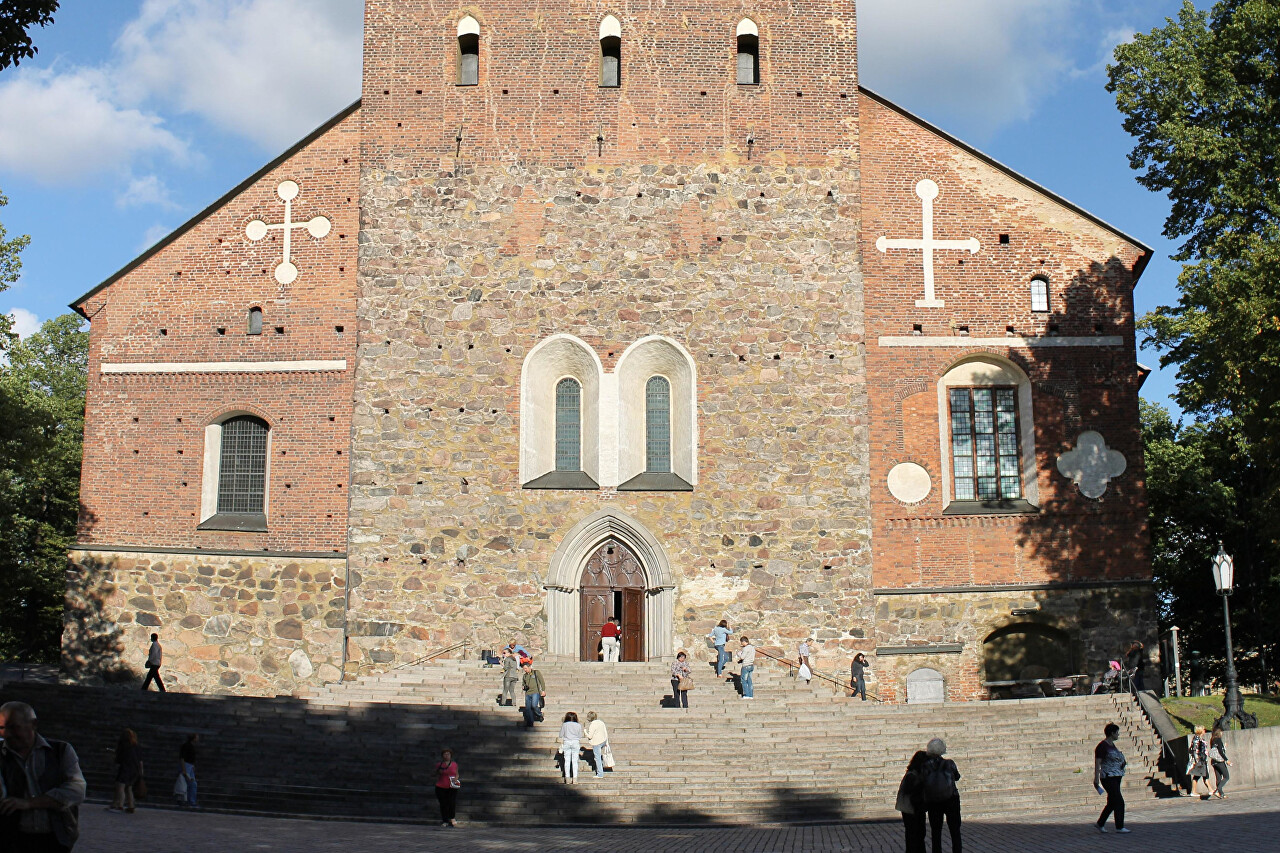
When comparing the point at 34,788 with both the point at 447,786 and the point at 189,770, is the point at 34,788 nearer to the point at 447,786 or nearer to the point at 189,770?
the point at 447,786

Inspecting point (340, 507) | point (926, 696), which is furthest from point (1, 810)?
point (926, 696)

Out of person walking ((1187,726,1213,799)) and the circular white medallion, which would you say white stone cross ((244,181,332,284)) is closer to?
the circular white medallion

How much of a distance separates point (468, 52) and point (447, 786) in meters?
16.1

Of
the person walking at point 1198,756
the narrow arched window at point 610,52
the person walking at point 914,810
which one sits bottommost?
the person walking at point 1198,756

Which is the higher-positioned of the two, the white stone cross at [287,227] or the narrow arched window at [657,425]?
the white stone cross at [287,227]

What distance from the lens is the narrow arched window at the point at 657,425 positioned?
2405 cm

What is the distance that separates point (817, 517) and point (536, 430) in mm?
5960

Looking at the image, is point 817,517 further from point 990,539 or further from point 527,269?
point 527,269

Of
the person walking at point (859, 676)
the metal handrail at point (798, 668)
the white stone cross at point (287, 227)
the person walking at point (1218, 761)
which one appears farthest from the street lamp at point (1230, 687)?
the white stone cross at point (287, 227)

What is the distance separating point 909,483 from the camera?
24.0m

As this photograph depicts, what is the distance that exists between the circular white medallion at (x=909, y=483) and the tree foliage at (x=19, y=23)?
17.0 meters

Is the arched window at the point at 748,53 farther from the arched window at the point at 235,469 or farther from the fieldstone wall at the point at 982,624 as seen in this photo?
the arched window at the point at 235,469

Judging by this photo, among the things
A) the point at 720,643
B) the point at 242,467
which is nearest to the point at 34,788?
the point at 720,643

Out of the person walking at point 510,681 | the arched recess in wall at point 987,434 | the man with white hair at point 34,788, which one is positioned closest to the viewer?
the man with white hair at point 34,788
